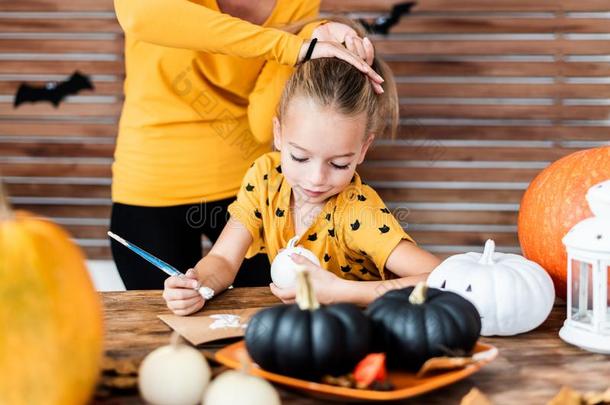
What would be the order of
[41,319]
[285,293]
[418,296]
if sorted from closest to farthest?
[41,319], [418,296], [285,293]

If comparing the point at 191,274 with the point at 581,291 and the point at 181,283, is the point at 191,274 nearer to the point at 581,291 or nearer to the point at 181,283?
the point at 181,283

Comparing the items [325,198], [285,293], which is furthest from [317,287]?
[325,198]

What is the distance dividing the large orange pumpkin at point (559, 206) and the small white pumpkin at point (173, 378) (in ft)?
2.30

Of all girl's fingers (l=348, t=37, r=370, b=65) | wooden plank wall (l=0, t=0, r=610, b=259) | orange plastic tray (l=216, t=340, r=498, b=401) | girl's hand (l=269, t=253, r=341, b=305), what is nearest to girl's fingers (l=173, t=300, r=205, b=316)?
girl's hand (l=269, t=253, r=341, b=305)

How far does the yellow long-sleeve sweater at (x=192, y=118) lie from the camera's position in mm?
1801

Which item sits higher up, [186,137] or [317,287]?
[186,137]

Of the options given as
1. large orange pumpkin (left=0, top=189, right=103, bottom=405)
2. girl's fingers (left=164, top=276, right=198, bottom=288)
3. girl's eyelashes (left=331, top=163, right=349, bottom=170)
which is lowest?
girl's fingers (left=164, top=276, right=198, bottom=288)

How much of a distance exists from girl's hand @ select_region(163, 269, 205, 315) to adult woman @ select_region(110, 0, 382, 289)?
595 millimetres

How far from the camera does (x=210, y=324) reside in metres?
1.14

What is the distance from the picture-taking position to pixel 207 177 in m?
1.86

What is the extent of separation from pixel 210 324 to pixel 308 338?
1.07ft

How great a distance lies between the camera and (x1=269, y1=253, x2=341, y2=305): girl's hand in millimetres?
1241

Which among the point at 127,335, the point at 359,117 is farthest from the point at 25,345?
the point at 359,117

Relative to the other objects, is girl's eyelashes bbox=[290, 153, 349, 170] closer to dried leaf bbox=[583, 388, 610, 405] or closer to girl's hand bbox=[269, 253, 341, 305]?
girl's hand bbox=[269, 253, 341, 305]
